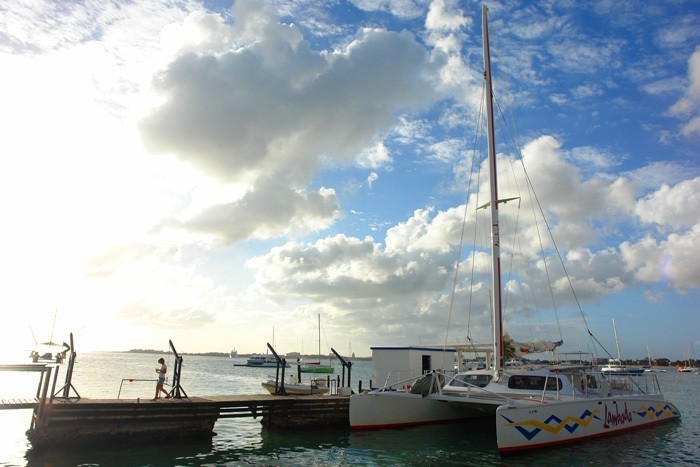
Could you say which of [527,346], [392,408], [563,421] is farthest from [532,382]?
[392,408]

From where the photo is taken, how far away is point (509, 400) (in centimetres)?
Answer: 1939

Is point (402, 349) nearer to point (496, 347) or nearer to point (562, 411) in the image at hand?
point (496, 347)

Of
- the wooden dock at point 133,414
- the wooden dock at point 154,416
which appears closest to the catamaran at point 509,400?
the wooden dock at point 154,416

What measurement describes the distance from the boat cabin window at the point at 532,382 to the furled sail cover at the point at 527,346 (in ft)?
10.9

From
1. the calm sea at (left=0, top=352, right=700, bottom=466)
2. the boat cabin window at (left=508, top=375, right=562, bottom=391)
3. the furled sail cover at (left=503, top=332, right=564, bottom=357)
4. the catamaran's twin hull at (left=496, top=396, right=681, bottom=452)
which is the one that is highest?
the furled sail cover at (left=503, top=332, right=564, bottom=357)

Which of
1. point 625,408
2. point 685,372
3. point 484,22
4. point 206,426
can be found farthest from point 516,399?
point 685,372

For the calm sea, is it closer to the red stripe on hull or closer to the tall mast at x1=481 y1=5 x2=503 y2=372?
the red stripe on hull

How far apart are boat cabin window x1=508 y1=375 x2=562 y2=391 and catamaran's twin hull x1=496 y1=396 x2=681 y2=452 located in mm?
1114

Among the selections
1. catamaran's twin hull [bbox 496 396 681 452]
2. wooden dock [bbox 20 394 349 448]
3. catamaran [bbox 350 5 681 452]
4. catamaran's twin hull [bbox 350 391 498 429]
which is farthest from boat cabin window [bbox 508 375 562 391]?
wooden dock [bbox 20 394 349 448]

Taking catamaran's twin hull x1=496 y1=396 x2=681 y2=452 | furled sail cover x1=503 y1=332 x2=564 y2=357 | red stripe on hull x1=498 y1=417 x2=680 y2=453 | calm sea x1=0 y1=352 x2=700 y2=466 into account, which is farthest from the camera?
furled sail cover x1=503 y1=332 x2=564 y2=357

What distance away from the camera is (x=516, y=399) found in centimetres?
1981

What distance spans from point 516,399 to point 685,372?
7896 inches

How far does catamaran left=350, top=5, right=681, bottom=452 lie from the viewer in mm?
18250

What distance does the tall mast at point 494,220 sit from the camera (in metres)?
22.2
